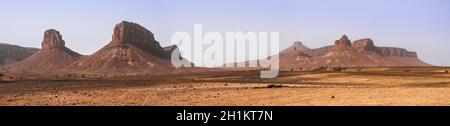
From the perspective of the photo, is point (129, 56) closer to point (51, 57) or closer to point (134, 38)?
point (134, 38)

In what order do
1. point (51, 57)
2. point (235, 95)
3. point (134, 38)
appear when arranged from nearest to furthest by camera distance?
point (235, 95)
point (134, 38)
point (51, 57)

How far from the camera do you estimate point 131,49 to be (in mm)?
167000

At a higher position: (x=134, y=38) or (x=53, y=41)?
(x=53, y=41)

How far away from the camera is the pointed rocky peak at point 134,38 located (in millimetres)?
174250

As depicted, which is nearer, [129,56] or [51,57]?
[129,56]

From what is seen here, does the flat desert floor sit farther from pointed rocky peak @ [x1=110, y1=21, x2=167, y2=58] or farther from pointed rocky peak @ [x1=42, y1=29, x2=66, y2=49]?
pointed rocky peak @ [x1=42, y1=29, x2=66, y2=49]

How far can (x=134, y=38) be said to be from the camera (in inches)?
6924

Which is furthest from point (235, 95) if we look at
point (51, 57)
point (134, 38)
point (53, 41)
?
point (53, 41)

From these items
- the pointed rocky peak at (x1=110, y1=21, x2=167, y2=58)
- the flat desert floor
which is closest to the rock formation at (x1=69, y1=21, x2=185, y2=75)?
the pointed rocky peak at (x1=110, y1=21, x2=167, y2=58)

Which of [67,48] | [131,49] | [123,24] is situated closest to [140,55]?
[131,49]

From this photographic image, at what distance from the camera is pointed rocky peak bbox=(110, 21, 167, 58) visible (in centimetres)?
17425
